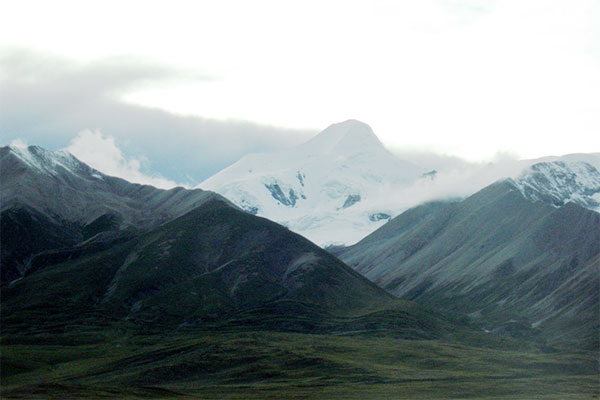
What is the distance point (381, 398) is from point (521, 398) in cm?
3116

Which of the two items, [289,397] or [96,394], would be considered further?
[289,397]

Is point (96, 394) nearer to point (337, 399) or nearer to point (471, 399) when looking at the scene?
point (337, 399)

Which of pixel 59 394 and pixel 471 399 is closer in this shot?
pixel 59 394

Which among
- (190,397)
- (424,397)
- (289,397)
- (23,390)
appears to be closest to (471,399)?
(424,397)

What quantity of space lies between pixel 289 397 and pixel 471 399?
132 feet

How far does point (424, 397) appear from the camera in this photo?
199375 mm

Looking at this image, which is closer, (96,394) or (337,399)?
(96,394)

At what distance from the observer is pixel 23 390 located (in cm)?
19188

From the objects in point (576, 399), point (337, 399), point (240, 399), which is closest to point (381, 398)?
point (337, 399)

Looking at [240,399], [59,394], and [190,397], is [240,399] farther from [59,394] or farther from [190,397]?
[59,394]

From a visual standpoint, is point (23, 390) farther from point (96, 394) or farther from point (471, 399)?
point (471, 399)

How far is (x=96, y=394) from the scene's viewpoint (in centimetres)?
18562

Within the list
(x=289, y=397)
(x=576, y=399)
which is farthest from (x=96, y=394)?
(x=576, y=399)

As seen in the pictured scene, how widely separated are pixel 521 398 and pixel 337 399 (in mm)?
40853
